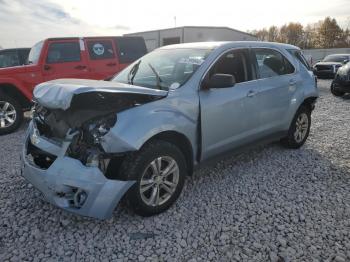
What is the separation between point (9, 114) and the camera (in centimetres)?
668

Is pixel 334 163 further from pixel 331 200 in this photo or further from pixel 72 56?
pixel 72 56

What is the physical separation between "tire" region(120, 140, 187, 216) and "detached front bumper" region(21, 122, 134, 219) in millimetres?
148

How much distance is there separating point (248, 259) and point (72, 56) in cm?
650

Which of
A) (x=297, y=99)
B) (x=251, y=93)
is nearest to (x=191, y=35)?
(x=297, y=99)

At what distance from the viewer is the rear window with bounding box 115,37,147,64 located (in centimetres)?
834

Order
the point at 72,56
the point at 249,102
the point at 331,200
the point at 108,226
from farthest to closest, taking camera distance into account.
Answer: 1. the point at 72,56
2. the point at 249,102
3. the point at 331,200
4. the point at 108,226

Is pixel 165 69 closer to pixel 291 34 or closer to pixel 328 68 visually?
pixel 328 68

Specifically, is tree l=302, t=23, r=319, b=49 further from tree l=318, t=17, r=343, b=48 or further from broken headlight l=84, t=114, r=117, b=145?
broken headlight l=84, t=114, r=117, b=145

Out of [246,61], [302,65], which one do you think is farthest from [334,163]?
[246,61]

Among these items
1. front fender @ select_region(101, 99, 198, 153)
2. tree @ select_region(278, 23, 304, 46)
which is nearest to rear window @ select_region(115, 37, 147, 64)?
front fender @ select_region(101, 99, 198, 153)

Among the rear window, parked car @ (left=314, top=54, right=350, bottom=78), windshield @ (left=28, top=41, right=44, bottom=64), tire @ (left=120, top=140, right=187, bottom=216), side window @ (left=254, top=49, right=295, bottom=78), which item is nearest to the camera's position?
tire @ (left=120, top=140, right=187, bottom=216)

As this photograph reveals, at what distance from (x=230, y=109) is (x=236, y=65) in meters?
0.68

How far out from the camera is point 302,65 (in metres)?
5.13

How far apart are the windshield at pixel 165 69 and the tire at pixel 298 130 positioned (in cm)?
218
